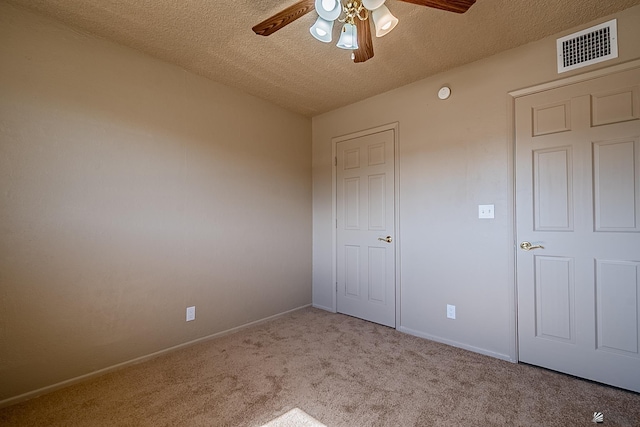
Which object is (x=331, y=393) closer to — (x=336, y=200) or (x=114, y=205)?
(x=114, y=205)

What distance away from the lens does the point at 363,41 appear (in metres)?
1.84

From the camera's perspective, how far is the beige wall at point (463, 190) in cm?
246

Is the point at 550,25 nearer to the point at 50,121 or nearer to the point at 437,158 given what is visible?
the point at 437,158

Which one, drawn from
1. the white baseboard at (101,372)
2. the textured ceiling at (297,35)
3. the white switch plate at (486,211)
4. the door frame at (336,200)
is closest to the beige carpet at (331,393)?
the white baseboard at (101,372)

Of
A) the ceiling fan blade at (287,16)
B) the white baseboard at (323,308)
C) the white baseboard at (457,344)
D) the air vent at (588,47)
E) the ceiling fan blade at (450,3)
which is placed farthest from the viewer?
the white baseboard at (323,308)

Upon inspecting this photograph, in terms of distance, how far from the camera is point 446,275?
2814 mm

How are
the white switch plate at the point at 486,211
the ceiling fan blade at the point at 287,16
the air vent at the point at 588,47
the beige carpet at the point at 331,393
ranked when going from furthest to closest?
1. the white switch plate at the point at 486,211
2. the air vent at the point at 588,47
3. the beige carpet at the point at 331,393
4. the ceiling fan blade at the point at 287,16

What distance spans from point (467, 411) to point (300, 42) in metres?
2.78

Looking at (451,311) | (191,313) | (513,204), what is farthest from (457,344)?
(191,313)

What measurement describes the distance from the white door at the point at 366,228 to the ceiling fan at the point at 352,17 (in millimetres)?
1501

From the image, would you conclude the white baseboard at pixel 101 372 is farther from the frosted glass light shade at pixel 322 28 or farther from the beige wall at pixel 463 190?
the frosted glass light shade at pixel 322 28

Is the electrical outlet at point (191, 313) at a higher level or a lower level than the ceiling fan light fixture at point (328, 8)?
lower

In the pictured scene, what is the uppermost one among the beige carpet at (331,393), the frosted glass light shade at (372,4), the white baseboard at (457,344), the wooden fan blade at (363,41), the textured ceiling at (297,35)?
the textured ceiling at (297,35)

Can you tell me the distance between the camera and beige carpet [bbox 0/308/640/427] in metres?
1.75
